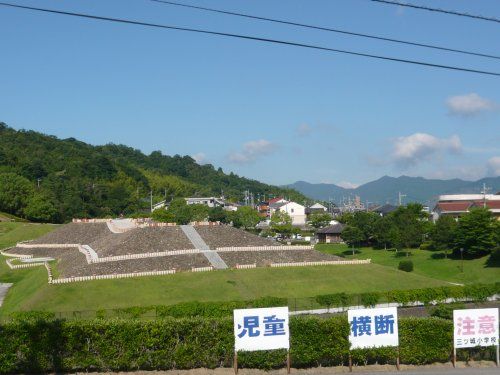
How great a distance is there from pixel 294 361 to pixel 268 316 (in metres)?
2.34

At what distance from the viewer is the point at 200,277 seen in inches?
1654

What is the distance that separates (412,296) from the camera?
35.4 m

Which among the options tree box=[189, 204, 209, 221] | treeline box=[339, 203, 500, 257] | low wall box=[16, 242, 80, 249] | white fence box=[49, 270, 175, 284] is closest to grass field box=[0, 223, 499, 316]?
white fence box=[49, 270, 175, 284]

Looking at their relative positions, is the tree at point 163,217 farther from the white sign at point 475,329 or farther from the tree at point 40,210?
the white sign at point 475,329

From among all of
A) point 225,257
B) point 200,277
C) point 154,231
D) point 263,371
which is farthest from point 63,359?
point 154,231

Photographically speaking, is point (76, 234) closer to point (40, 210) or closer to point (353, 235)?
point (40, 210)

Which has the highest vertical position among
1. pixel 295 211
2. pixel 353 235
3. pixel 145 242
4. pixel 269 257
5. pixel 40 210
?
pixel 40 210

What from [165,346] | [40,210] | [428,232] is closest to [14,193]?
[40,210]

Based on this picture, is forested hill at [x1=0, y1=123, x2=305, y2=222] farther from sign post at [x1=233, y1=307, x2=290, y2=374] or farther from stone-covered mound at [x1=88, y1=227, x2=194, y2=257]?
sign post at [x1=233, y1=307, x2=290, y2=374]

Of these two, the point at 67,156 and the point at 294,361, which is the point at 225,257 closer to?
the point at 294,361

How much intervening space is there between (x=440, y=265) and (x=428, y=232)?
12.9 meters

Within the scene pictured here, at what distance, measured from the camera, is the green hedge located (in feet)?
55.3

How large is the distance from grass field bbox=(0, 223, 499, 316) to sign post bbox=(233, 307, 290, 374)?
719 inches

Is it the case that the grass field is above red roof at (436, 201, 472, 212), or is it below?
below
